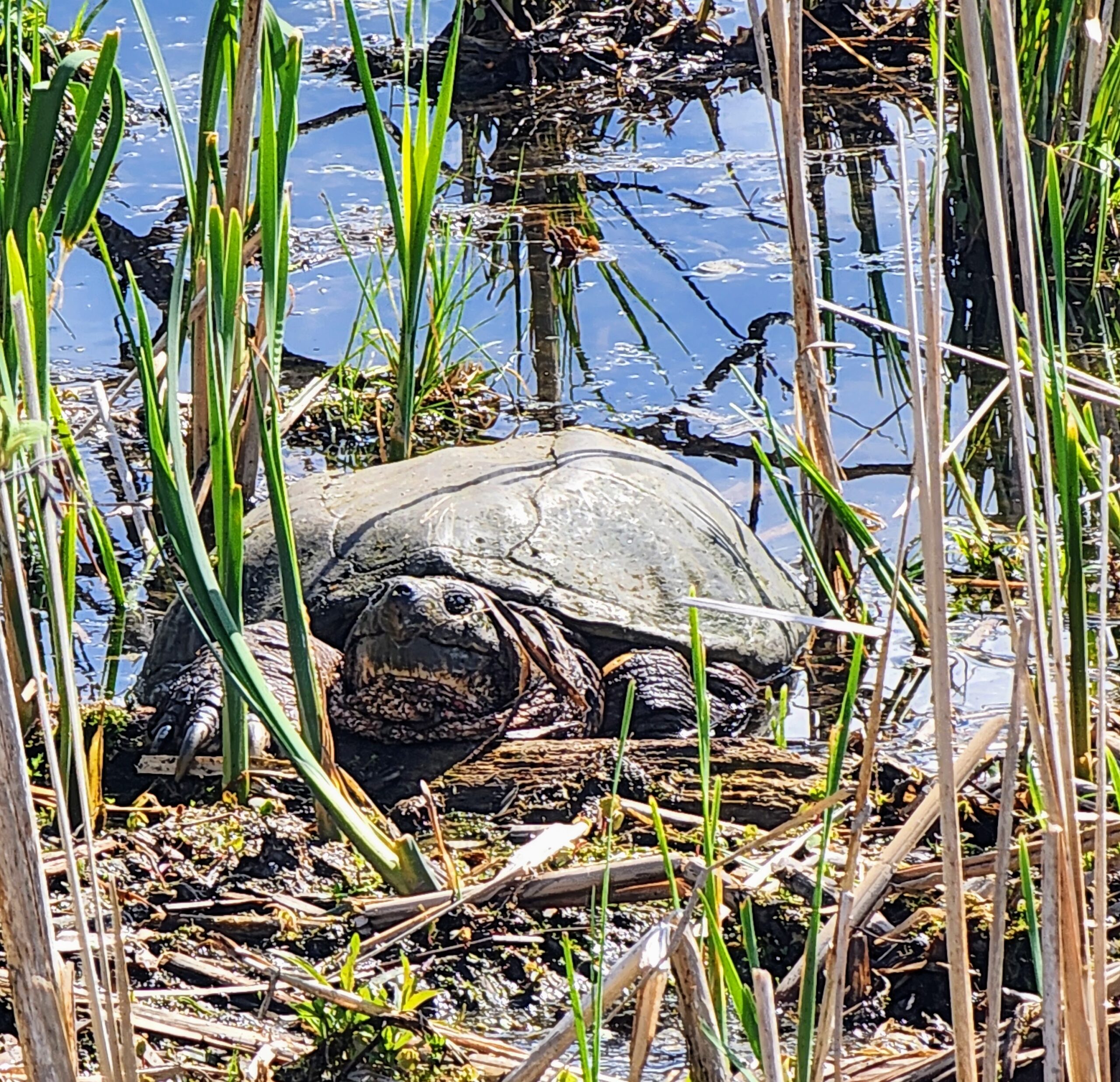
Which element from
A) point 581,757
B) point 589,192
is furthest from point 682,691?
point 589,192

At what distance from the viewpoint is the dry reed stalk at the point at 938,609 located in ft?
3.84

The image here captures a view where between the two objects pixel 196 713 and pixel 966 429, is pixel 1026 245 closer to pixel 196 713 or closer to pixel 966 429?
pixel 966 429

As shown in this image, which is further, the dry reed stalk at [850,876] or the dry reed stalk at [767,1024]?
the dry reed stalk at [850,876]

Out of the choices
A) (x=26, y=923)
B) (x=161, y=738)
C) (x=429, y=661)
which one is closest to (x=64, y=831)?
(x=26, y=923)

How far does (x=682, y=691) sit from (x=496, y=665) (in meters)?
0.45

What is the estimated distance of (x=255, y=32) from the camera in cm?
253

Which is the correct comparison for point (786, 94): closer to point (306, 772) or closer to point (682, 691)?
point (306, 772)

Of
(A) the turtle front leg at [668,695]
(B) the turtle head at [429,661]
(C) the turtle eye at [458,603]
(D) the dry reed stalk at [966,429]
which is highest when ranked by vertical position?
(D) the dry reed stalk at [966,429]

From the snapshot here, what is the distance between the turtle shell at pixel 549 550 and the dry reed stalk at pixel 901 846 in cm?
168

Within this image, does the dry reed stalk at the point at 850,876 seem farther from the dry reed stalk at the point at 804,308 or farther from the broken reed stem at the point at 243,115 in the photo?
the broken reed stem at the point at 243,115

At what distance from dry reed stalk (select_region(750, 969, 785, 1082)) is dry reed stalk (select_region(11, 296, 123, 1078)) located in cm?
53

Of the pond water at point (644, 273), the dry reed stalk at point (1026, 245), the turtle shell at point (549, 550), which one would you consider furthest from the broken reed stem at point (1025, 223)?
the turtle shell at point (549, 550)

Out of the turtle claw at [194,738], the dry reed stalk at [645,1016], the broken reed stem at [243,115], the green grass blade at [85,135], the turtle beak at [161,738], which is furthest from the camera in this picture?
the turtle beak at [161,738]

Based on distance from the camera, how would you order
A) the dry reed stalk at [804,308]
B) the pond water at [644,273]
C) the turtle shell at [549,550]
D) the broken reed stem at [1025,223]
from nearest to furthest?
the broken reed stem at [1025,223] → the dry reed stalk at [804,308] → the turtle shell at [549,550] → the pond water at [644,273]
